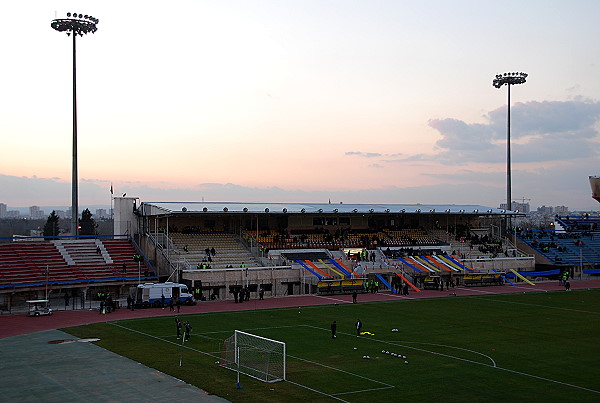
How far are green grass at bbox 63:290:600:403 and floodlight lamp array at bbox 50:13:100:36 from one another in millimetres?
36785

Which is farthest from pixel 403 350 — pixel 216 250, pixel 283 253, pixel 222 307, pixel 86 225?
pixel 86 225

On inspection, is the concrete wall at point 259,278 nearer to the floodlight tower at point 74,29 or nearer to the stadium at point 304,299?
the stadium at point 304,299

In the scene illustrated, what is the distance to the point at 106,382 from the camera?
94.6 feet

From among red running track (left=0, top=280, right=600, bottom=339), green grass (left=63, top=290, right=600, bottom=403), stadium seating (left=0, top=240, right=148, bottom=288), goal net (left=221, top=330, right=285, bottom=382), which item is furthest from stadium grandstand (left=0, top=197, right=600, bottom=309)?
goal net (left=221, top=330, right=285, bottom=382)

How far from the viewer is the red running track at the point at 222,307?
47.2m

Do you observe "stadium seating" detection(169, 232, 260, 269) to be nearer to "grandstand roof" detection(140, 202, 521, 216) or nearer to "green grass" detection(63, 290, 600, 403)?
A: "grandstand roof" detection(140, 202, 521, 216)

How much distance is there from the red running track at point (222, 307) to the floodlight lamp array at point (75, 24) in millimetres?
32119

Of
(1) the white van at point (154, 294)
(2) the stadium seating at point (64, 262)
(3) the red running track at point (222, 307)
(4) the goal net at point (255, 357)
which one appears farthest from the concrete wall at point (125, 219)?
Result: (4) the goal net at point (255, 357)

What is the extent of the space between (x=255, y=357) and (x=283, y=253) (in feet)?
137

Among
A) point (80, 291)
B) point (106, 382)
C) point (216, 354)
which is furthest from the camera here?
point (80, 291)

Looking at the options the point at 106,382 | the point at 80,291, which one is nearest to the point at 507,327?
the point at 106,382

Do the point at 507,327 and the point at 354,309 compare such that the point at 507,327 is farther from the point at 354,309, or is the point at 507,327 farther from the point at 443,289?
the point at 443,289

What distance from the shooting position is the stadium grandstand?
62406 millimetres

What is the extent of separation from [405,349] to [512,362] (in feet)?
19.8
